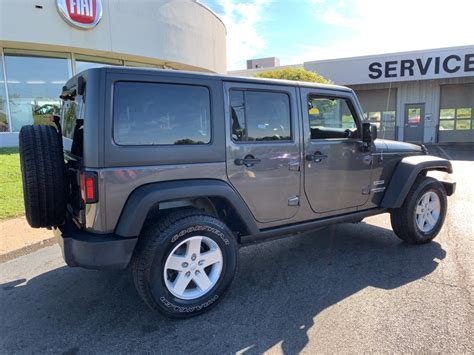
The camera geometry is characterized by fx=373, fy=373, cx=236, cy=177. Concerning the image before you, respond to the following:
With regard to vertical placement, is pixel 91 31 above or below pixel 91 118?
above

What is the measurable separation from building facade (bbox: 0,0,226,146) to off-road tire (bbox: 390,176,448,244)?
10.2m

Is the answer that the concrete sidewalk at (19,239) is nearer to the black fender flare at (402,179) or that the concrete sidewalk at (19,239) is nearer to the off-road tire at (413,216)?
the black fender flare at (402,179)

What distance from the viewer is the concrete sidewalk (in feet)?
15.6

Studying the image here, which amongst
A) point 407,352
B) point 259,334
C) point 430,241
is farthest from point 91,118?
point 430,241

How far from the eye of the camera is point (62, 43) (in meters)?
12.0

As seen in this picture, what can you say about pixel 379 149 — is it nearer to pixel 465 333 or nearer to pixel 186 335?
pixel 465 333

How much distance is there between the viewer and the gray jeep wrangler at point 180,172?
2809 millimetres

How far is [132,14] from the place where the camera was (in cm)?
1332

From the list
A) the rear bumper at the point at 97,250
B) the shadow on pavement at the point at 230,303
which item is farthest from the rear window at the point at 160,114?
the shadow on pavement at the point at 230,303

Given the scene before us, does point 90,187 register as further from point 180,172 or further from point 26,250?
point 26,250

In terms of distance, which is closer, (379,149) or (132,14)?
(379,149)

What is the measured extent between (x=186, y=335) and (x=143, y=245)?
2.50 feet

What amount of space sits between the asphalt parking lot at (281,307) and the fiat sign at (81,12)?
9831 millimetres

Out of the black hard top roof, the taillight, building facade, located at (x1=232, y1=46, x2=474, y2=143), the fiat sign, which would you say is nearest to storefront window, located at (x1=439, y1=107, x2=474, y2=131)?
building facade, located at (x1=232, y1=46, x2=474, y2=143)
